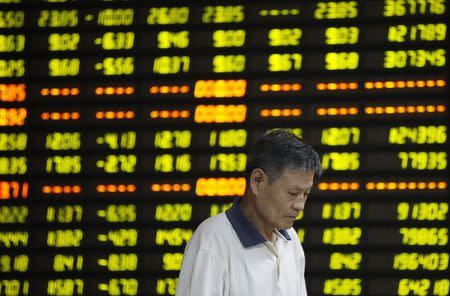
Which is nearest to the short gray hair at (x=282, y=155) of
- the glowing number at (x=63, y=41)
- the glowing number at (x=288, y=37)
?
the glowing number at (x=288, y=37)

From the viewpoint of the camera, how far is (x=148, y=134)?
5.27 m

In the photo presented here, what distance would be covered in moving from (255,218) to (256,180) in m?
0.11

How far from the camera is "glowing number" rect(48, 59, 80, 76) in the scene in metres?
5.36

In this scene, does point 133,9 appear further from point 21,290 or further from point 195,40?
point 21,290

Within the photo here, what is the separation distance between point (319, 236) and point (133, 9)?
61.5 inches

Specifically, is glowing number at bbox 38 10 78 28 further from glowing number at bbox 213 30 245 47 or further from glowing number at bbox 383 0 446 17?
glowing number at bbox 383 0 446 17

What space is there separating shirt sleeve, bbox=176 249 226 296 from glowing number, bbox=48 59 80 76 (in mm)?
3097

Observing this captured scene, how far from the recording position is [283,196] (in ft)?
8.14

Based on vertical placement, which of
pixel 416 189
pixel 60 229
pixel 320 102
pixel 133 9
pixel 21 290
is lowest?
pixel 21 290

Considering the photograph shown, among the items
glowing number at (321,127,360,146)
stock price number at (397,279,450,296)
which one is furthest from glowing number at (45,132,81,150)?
stock price number at (397,279,450,296)

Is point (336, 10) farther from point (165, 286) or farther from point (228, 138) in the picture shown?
point (165, 286)

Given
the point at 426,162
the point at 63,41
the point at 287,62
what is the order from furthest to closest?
the point at 63,41, the point at 287,62, the point at 426,162

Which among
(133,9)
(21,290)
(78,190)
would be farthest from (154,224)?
(133,9)

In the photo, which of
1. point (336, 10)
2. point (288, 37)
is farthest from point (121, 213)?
→ point (336, 10)
